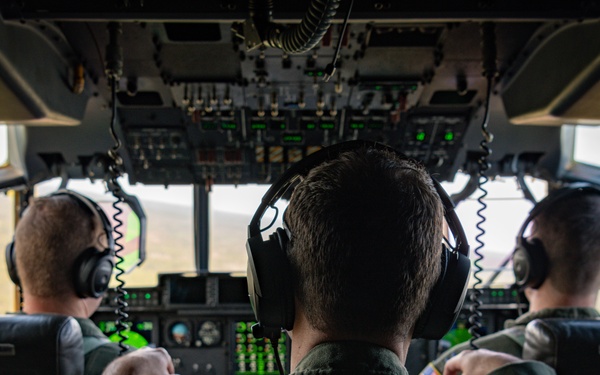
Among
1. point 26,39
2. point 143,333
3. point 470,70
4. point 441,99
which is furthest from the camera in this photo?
point 143,333

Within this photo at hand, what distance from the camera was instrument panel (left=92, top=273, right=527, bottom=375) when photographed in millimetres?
3143

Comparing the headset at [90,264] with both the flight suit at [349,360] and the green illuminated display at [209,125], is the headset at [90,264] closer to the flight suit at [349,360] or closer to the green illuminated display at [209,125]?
the green illuminated display at [209,125]

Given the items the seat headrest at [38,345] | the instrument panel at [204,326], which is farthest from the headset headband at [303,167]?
the instrument panel at [204,326]

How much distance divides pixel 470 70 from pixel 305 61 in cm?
72

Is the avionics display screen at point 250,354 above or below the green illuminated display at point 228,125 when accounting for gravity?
below

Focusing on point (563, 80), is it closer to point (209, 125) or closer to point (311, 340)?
point (311, 340)

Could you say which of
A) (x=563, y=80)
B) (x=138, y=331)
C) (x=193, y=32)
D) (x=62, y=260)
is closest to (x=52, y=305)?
(x=62, y=260)

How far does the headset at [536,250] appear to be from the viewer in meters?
1.95

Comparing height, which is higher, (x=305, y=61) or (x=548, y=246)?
(x=305, y=61)

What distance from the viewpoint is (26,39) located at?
71.8 inches

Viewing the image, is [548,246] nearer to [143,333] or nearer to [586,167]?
[586,167]

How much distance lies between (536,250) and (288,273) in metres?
1.38

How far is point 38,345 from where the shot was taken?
1.46 meters
